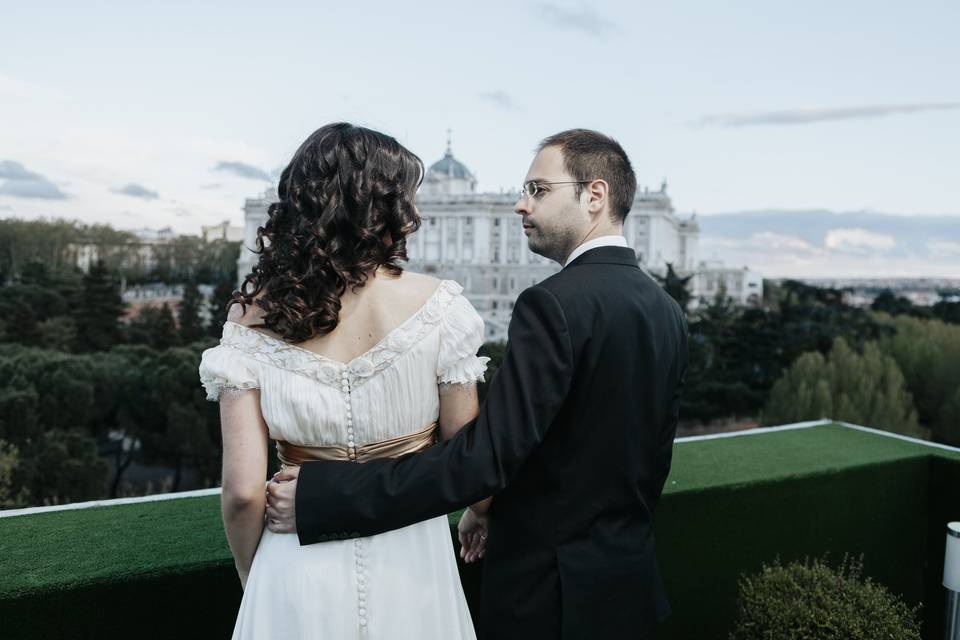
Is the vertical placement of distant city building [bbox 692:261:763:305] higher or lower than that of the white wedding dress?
lower

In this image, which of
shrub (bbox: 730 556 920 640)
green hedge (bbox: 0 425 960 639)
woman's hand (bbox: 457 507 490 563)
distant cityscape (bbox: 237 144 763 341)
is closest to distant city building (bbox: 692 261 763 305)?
distant cityscape (bbox: 237 144 763 341)

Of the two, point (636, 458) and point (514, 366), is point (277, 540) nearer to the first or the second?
point (514, 366)

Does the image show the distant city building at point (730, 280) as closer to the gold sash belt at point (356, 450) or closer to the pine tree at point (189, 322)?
the pine tree at point (189, 322)

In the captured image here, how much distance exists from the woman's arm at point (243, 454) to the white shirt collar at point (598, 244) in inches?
24.3

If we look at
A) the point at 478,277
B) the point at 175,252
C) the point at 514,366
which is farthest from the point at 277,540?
the point at 175,252

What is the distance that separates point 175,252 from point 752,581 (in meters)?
46.7

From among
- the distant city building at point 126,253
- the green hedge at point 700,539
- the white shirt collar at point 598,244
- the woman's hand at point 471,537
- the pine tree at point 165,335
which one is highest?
the white shirt collar at point 598,244

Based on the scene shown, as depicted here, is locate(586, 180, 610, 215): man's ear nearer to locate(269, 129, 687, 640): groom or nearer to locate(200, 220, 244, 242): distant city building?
locate(269, 129, 687, 640): groom

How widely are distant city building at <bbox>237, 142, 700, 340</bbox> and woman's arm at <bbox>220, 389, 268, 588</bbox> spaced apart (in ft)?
123

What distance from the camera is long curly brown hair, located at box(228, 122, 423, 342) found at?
3.96 feet

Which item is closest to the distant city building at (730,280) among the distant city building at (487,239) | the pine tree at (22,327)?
the distant city building at (487,239)

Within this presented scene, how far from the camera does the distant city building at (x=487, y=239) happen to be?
43656 mm

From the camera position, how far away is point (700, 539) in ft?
8.95

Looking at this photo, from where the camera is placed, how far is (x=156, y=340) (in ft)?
81.3
